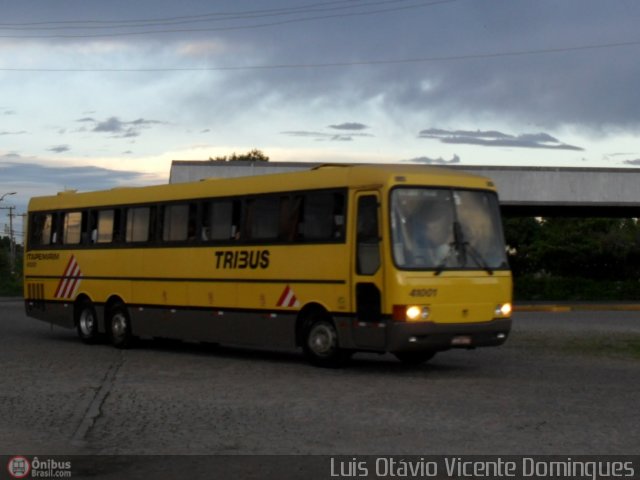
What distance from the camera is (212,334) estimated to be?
21.2 m

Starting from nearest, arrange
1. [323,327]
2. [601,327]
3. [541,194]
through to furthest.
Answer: [323,327], [601,327], [541,194]

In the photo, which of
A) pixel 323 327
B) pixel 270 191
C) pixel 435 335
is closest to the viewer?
pixel 435 335

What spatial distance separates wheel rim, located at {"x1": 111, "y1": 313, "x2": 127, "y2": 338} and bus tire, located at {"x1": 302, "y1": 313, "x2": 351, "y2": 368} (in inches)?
230

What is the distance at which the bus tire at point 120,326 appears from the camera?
77.2 ft

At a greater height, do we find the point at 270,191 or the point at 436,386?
the point at 270,191

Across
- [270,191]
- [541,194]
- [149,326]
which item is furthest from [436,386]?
[541,194]

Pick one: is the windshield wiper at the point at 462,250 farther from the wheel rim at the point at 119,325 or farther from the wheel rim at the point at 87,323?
the wheel rim at the point at 87,323

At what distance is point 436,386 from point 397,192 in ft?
10.0

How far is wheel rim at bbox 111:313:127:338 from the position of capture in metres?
23.6

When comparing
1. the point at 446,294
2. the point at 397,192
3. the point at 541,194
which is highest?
the point at 541,194

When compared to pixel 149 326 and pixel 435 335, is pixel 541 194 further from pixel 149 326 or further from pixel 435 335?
pixel 435 335

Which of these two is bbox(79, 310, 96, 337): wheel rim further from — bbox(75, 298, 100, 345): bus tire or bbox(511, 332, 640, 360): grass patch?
bbox(511, 332, 640, 360): grass patch

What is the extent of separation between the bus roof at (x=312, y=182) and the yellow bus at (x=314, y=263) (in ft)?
0.08

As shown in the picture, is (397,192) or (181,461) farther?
(397,192)
